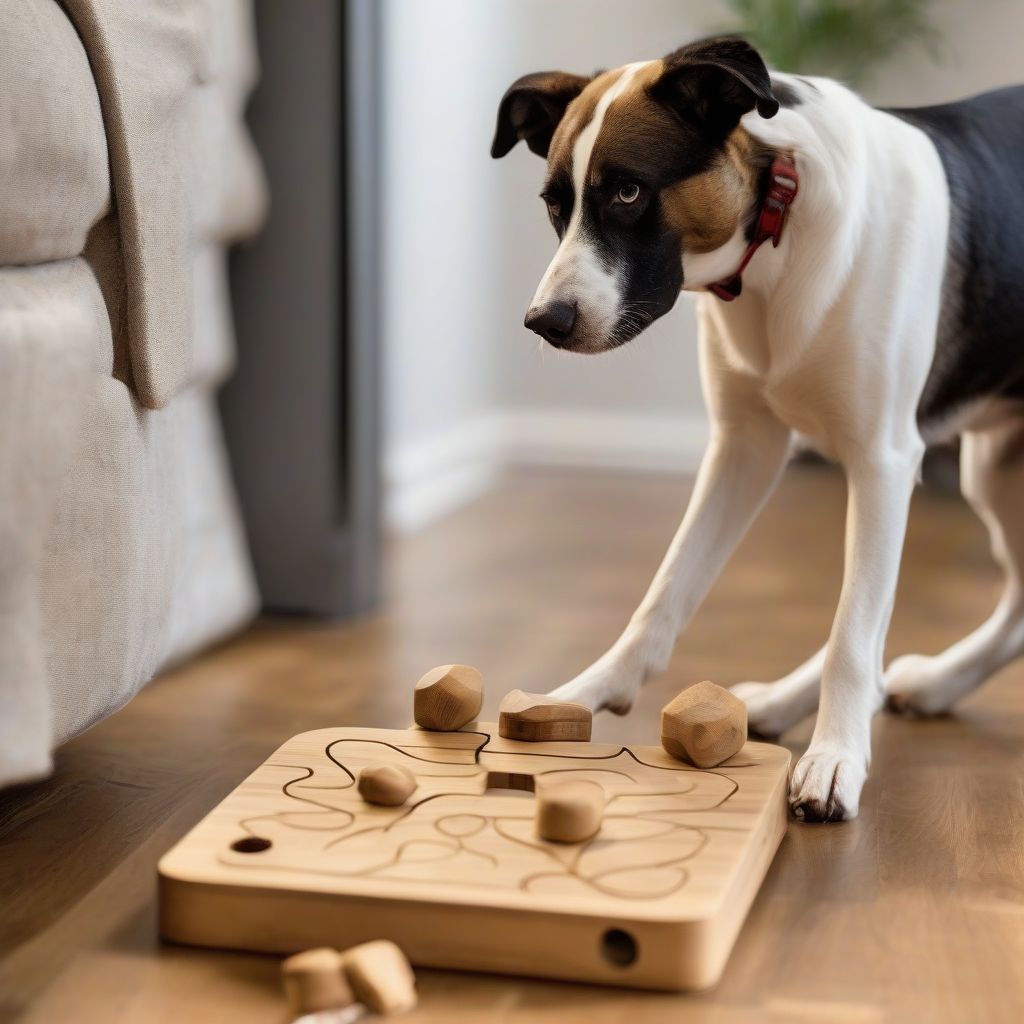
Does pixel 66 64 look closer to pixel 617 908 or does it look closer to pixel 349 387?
pixel 617 908

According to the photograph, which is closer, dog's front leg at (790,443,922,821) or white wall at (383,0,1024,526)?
dog's front leg at (790,443,922,821)

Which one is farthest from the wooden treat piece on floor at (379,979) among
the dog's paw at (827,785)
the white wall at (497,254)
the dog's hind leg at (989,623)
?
the white wall at (497,254)

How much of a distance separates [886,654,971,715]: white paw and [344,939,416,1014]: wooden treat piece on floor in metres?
0.90

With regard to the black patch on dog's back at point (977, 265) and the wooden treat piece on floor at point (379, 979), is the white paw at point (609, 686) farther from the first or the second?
the wooden treat piece on floor at point (379, 979)

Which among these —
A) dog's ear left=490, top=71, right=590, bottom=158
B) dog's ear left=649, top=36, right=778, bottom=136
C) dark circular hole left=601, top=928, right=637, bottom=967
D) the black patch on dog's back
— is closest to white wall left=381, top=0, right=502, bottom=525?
dog's ear left=490, top=71, right=590, bottom=158

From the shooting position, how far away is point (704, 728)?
1.20 m

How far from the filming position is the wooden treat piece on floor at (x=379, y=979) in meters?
0.91

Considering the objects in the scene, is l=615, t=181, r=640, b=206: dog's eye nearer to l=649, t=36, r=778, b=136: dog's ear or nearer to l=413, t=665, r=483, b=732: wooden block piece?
l=649, t=36, r=778, b=136: dog's ear

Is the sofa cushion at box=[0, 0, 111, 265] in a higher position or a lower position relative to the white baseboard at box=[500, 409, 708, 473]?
higher

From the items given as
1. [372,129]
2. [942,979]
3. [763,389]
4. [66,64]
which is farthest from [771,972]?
[372,129]

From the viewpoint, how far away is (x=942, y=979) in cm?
98

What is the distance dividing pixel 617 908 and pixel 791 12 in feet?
9.68

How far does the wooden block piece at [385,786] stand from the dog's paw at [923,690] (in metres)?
0.75

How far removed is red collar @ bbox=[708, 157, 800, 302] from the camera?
129 centimetres
